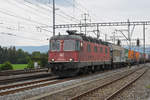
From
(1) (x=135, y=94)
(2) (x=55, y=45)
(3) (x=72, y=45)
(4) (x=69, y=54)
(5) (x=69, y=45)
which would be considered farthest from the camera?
(2) (x=55, y=45)

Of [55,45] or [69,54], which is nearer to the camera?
[69,54]

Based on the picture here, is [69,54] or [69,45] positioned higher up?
[69,45]

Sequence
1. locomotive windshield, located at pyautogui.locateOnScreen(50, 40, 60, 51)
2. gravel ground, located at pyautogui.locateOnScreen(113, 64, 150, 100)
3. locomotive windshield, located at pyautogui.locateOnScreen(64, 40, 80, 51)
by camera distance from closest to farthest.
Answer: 1. gravel ground, located at pyautogui.locateOnScreen(113, 64, 150, 100)
2. locomotive windshield, located at pyautogui.locateOnScreen(64, 40, 80, 51)
3. locomotive windshield, located at pyautogui.locateOnScreen(50, 40, 60, 51)

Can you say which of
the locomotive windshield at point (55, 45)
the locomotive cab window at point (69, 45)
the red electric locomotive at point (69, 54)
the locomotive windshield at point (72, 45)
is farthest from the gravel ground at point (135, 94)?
the locomotive windshield at point (55, 45)

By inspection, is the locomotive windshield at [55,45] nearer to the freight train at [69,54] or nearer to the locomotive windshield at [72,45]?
the freight train at [69,54]

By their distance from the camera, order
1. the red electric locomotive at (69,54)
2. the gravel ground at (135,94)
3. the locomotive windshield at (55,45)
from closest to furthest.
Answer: the gravel ground at (135,94) → the red electric locomotive at (69,54) → the locomotive windshield at (55,45)

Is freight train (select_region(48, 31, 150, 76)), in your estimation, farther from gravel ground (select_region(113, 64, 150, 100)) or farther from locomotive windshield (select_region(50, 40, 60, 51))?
gravel ground (select_region(113, 64, 150, 100))

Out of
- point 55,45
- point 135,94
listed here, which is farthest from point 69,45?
point 135,94

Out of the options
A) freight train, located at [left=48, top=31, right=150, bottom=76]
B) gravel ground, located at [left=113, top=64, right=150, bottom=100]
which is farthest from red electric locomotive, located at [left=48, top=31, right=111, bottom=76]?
gravel ground, located at [left=113, top=64, right=150, bottom=100]

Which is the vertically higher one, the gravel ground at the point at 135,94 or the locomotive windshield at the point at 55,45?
the locomotive windshield at the point at 55,45

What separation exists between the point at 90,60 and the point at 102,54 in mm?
4464

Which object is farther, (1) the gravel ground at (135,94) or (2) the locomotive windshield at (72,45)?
(2) the locomotive windshield at (72,45)

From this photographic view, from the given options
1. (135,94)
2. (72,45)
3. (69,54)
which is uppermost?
(72,45)

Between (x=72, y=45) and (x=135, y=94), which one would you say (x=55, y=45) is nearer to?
(x=72, y=45)
